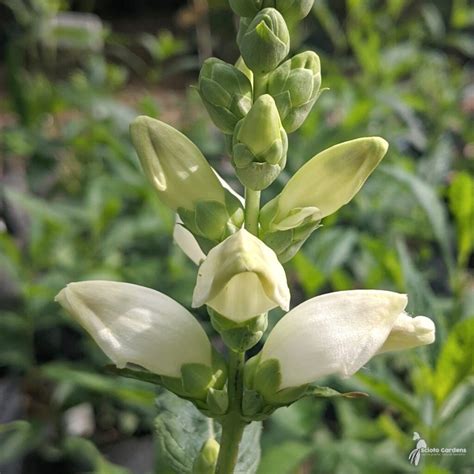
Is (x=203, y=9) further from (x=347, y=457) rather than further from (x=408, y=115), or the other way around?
(x=347, y=457)

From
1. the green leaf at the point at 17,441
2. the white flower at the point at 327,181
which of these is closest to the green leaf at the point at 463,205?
the white flower at the point at 327,181

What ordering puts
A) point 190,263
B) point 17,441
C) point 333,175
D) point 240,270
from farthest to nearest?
1. point 190,263
2. point 17,441
3. point 333,175
4. point 240,270

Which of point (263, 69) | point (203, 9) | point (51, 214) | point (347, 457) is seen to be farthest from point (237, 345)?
point (203, 9)

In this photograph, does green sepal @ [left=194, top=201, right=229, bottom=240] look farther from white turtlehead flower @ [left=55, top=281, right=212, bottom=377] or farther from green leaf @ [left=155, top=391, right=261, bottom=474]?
green leaf @ [left=155, top=391, right=261, bottom=474]

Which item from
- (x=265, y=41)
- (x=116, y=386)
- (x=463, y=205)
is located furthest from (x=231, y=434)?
(x=463, y=205)

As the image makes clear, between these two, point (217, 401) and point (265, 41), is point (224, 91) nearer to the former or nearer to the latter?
point (265, 41)

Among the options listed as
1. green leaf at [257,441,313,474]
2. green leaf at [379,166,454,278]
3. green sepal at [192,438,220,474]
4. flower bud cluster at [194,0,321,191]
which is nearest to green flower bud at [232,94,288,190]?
flower bud cluster at [194,0,321,191]

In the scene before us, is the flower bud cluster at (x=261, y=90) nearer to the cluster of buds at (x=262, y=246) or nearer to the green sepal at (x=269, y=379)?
the cluster of buds at (x=262, y=246)
